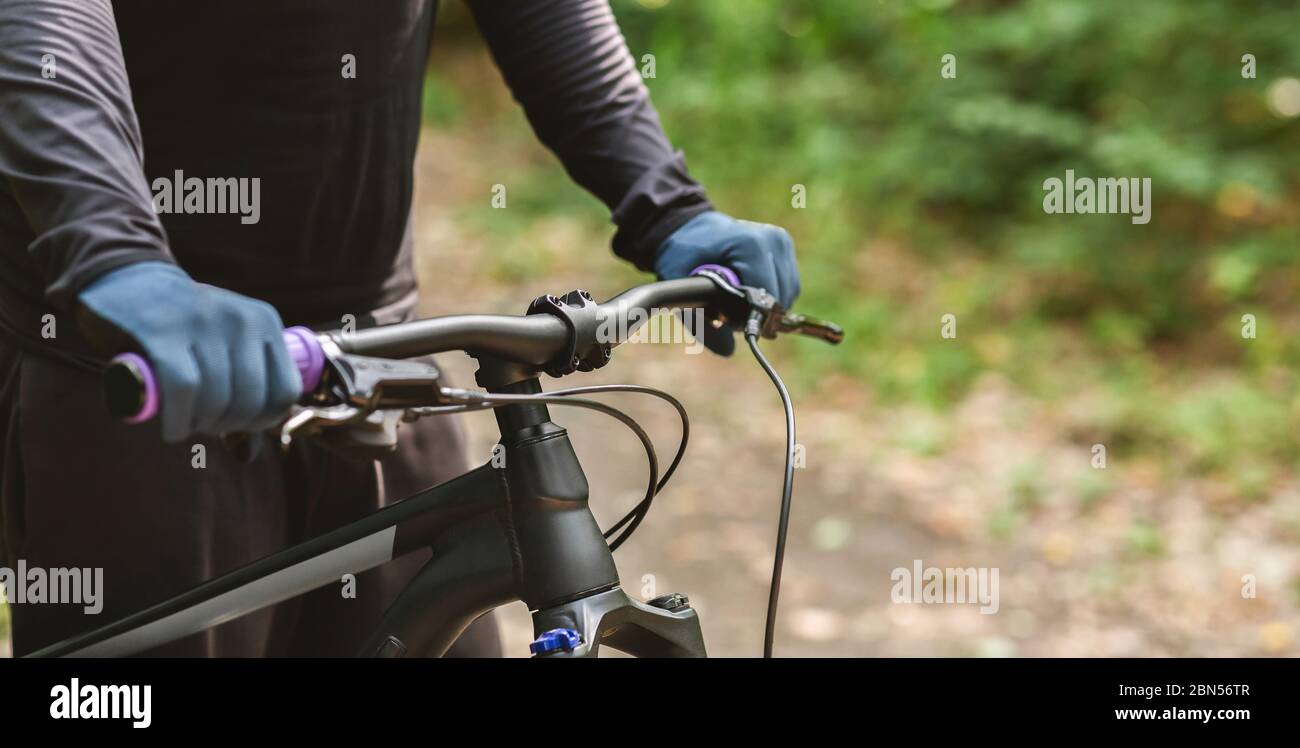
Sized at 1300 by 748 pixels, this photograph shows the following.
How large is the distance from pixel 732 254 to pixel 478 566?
0.63 m

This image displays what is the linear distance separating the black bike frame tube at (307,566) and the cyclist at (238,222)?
133 mm

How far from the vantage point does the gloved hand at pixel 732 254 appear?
69.6 inches

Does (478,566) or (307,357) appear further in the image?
(478,566)

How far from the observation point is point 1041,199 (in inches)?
264

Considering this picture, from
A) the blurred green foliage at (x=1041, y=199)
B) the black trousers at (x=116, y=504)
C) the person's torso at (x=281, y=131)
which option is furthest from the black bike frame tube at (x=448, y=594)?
the blurred green foliage at (x=1041, y=199)

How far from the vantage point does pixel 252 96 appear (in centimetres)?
156

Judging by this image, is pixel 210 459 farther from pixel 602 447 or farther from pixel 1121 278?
pixel 1121 278

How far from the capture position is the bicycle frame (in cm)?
133

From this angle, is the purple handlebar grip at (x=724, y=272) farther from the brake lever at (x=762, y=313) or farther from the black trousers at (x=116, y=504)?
the black trousers at (x=116, y=504)

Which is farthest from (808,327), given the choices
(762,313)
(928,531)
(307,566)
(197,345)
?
(928,531)

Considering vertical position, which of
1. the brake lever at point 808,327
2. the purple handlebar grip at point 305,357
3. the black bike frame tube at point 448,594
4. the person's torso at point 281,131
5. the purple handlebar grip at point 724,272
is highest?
the person's torso at point 281,131

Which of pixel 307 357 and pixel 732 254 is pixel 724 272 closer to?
pixel 732 254
